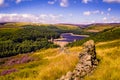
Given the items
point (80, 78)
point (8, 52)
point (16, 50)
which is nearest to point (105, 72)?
point (80, 78)

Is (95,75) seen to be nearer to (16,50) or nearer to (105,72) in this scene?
(105,72)

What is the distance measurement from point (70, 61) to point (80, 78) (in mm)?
3152

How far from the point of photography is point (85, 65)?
14977mm

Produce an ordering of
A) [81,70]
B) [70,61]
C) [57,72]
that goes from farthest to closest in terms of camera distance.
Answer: [70,61] < [57,72] < [81,70]

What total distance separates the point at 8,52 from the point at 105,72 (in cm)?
15592

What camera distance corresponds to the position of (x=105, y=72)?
13.4 metres

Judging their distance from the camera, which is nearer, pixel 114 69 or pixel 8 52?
pixel 114 69

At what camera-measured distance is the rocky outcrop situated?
13773mm

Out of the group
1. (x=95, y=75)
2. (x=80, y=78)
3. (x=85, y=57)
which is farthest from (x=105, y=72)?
(x=85, y=57)

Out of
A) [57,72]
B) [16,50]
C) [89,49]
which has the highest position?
[89,49]

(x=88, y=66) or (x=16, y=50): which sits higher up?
(x=88, y=66)

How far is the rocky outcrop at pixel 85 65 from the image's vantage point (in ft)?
45.2

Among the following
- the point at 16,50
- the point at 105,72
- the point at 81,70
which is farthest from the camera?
the point at 16,50

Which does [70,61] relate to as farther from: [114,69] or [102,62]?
[114,69]
